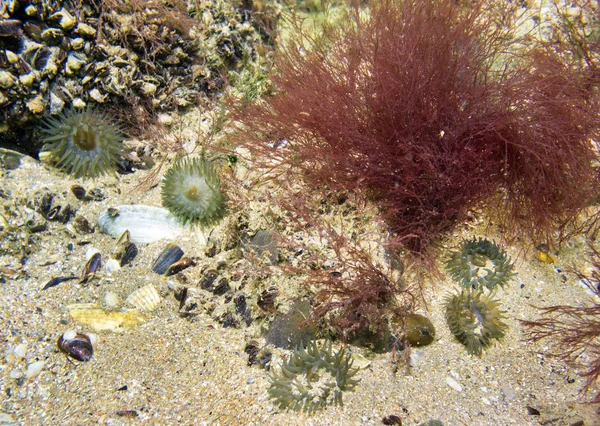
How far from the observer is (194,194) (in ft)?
11.6

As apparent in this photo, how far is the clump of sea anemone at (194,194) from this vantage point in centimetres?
358

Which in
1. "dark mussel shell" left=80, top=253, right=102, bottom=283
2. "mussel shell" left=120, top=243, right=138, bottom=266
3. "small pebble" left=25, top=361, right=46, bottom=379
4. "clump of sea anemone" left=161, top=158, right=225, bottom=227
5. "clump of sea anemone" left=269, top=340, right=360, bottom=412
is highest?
"clump of sea anemone" left=161, top=158, right=225, bottom=227

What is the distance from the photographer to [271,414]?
2.54 m

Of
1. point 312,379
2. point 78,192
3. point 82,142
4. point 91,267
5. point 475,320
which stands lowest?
point 91,267

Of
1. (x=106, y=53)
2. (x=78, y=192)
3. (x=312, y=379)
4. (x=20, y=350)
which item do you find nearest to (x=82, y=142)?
(x=78, y=192)

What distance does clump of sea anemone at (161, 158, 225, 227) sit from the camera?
3580 millimetres

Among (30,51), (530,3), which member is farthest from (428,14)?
(30,51)

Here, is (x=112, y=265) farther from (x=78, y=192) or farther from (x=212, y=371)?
(x=212, y=371)

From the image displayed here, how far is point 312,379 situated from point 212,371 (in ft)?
2.44

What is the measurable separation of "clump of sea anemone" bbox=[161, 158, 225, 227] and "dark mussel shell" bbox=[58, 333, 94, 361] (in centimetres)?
132

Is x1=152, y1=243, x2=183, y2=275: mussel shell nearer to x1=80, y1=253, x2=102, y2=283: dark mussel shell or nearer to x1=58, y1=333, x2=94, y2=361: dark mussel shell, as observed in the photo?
x1=80, y1=253, x2=102, y2=283: dark mussel shell

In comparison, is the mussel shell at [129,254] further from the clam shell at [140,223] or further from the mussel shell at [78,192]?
the mussel shell at [78,192]

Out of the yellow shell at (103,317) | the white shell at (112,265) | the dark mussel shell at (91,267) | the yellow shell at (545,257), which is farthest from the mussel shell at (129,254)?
the yellow shell at (545,257)

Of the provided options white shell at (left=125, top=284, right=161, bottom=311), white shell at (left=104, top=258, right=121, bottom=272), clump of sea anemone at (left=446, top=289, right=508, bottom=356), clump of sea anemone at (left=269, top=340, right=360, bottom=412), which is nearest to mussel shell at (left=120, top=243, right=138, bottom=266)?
white shell at (left=104, top=258, right=121, bottom=272)
